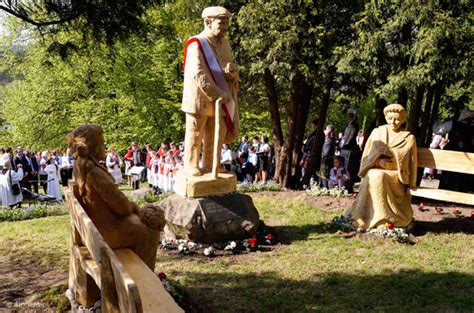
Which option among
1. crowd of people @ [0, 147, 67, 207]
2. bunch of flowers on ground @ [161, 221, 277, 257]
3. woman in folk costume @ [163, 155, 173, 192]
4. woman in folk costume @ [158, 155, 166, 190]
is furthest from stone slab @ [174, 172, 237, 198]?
crowd of people @ [0, 147, 67, 207]

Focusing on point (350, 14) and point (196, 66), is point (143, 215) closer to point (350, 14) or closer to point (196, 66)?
point (196, 66)

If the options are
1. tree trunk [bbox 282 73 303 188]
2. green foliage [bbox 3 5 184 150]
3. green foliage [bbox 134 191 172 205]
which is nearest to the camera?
green foliage [bbox 134 191 172 205]

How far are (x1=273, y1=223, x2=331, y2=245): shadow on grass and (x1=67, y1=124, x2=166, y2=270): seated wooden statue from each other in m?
3.44

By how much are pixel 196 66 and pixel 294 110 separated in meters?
6.10

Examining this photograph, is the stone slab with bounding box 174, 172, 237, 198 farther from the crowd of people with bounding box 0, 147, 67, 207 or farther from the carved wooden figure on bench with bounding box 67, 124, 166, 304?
the crowd of people with bounding box 0, 147, 67, 207

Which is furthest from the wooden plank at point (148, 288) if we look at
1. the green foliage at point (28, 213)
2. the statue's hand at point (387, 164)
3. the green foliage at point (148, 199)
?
the green foliage at point (28, 213)

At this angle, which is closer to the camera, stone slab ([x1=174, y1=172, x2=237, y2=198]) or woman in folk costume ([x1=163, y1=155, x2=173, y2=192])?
stone slab ([x1=174, y1=172, x2=237, y2=198])

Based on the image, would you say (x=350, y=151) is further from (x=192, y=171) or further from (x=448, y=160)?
(x=192, y=171)

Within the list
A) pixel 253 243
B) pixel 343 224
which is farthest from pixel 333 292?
pixel 343 224

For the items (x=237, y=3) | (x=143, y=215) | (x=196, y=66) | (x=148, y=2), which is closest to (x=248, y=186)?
(x=237, y=3)

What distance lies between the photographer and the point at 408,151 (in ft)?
23.0

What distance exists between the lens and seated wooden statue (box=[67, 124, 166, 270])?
374 centimetres

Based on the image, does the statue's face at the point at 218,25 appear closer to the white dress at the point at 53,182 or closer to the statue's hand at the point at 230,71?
the statue's hand at the point at 230,71

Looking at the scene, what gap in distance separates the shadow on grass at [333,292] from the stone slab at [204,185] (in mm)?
1395
